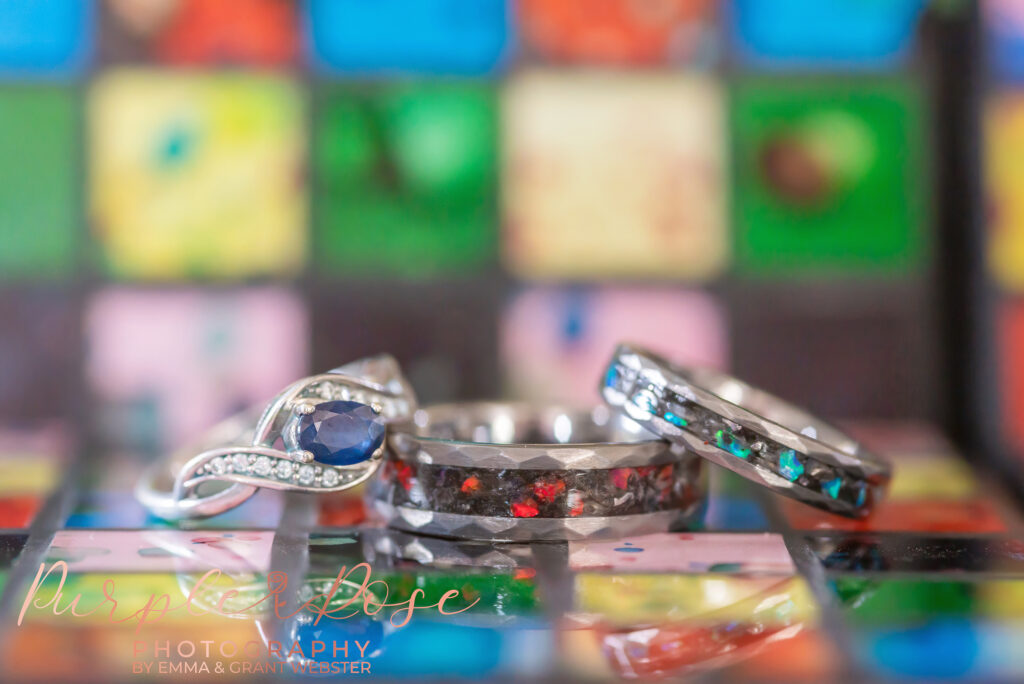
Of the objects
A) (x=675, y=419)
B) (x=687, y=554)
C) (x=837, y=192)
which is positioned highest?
(x=837, y=192)

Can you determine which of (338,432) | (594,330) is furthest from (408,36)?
(338,432)

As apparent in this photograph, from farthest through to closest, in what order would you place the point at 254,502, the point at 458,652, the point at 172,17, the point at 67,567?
the point at 172,17
the point at 254,502
the point at 67,567
the point at 458,652

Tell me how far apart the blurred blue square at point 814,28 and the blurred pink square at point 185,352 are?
0.67m

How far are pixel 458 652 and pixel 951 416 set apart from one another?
917mm

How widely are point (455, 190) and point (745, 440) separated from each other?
613 mm

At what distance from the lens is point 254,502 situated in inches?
38.3

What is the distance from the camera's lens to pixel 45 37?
124 centimetres

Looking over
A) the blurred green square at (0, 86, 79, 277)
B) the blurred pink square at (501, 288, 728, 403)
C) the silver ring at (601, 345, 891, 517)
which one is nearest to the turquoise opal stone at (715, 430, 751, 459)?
the silver ring at (601, 345, 891, 517)

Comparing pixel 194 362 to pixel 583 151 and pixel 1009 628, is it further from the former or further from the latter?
pixel 1009 628

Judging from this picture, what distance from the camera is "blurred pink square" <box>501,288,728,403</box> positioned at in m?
1.26

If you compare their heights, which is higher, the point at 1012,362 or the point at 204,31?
the point at 204,31

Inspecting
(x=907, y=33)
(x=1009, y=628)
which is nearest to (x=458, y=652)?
(x=1009, y=628)

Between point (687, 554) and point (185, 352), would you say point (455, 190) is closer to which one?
point (185, 352)

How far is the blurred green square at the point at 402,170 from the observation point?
1.25 metres
